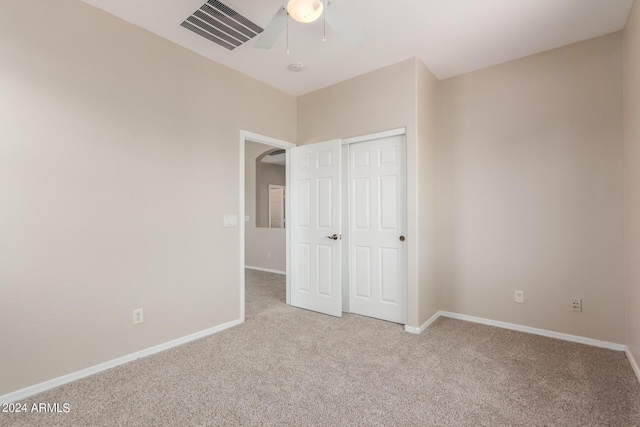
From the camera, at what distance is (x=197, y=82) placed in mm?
2887

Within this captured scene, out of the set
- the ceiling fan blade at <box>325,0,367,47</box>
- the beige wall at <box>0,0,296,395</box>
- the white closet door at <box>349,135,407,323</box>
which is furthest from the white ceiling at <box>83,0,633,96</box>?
the white closet door at <box>349,135,407,323</box>

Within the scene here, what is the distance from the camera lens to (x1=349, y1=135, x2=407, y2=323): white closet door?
10.4 ft

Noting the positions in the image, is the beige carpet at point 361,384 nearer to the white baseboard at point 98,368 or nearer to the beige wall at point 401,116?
the white baseboard at point 98,368

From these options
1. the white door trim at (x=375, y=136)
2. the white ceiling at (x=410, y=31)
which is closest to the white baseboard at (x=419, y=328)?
→ the white door trim at (x=375, y=136)

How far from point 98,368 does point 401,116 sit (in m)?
3.35

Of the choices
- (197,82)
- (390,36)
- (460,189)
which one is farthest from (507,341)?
(197,82)

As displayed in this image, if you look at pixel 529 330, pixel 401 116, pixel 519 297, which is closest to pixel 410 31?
pixel 401 116

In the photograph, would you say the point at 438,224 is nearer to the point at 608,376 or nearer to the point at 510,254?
the point at 510,254

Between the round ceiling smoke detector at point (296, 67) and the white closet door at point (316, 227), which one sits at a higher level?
the round ceiling smoke detector at point (296, 67)

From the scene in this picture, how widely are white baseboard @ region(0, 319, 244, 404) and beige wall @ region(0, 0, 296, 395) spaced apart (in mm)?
41

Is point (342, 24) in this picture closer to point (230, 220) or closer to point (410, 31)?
point (410, 31)

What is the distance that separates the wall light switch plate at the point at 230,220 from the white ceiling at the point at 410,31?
1.57 m

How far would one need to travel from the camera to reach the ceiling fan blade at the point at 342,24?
1.83m

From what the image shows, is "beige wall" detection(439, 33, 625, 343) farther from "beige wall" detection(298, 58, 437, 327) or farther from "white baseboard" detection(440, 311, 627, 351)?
"beige wall" detection(298, 58, 437, 327)
